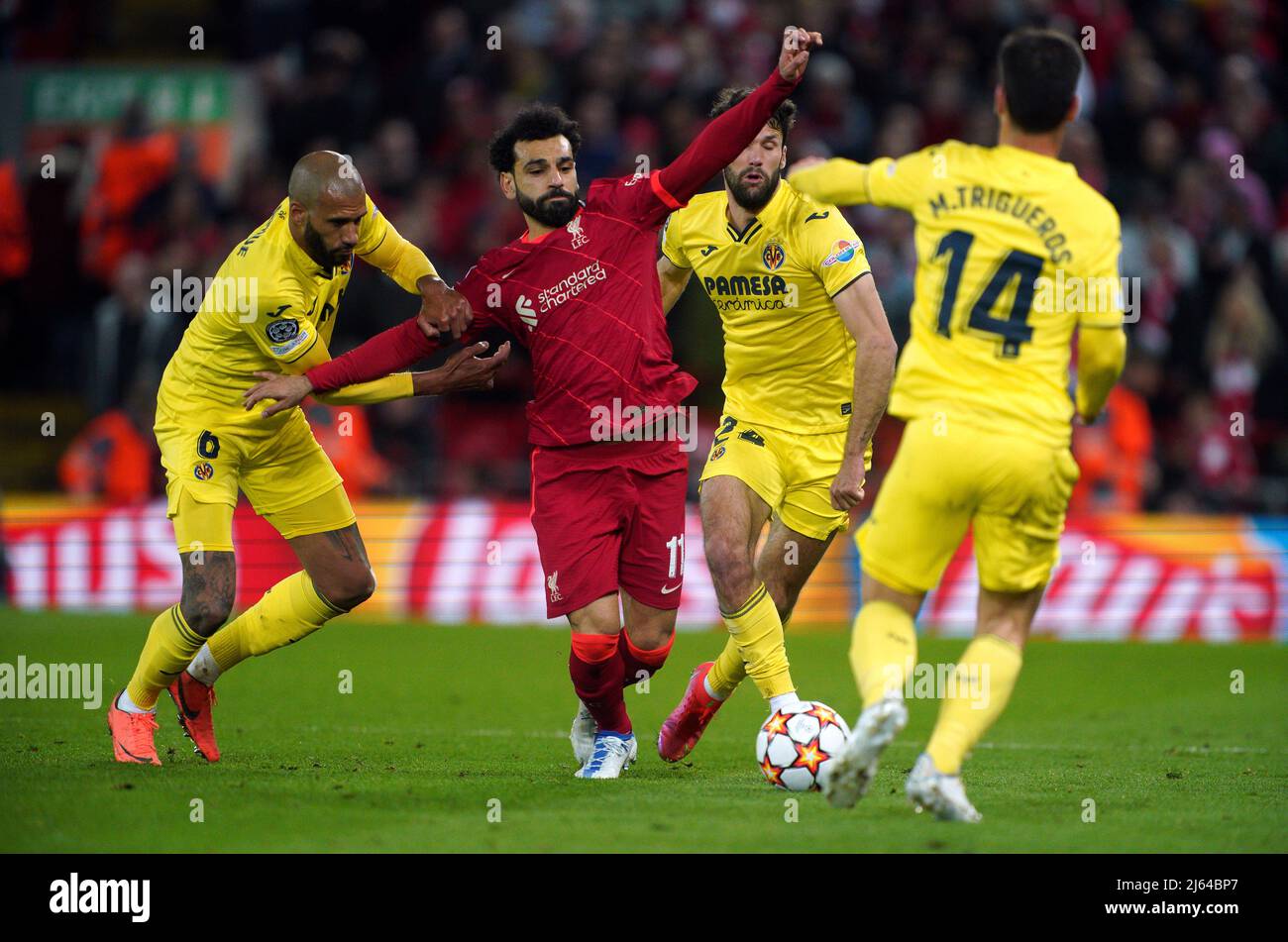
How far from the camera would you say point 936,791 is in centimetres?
A: 570

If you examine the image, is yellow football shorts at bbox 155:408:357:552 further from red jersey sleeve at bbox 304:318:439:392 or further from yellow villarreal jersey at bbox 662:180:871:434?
yellow villarreal jersey at bbox 662:180:871:434

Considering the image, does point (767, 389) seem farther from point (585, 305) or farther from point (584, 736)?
point (584, 736)

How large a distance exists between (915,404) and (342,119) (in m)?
12.5

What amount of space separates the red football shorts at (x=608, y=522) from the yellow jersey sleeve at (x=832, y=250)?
42.3 inches

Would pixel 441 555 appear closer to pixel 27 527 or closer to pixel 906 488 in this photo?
pixel 27 527

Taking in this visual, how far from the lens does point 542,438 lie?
7.76 m

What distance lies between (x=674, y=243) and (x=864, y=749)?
3.30 m

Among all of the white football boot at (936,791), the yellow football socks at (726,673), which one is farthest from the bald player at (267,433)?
the white football boot at (936,791)

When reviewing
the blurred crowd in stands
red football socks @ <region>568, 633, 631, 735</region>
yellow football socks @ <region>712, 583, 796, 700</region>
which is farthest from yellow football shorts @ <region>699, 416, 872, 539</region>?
the blurred crowd in stands

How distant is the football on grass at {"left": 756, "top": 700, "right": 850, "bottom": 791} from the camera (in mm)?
6980

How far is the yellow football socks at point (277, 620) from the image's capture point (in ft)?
26.2

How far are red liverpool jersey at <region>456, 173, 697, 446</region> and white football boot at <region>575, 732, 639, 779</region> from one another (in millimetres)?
1341

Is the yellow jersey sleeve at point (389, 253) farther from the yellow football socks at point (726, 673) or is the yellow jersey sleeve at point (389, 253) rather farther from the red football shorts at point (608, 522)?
the yellow football socks at point (726, 673)

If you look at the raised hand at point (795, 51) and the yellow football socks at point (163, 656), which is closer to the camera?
the raised hand at point (795, 51)
